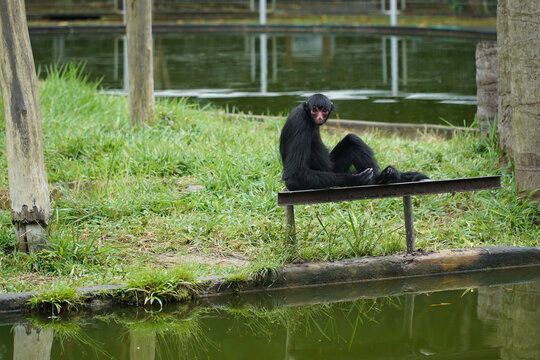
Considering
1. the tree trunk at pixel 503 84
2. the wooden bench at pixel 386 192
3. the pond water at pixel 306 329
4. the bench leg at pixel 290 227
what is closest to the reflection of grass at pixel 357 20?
the tree trunk at pixel 503 84

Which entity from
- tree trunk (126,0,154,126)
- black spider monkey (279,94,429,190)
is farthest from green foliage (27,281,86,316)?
tree trunk (126,0,154,126)

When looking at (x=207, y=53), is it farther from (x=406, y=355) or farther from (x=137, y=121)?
(x=406, y=355)

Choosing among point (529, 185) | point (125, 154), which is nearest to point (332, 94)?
point (125, 154)

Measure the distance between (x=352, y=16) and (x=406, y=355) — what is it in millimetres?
29559

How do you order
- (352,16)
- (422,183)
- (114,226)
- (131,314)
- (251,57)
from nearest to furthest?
(131,314) → (422,183) → (114,226) → (251,57) → (352,16)

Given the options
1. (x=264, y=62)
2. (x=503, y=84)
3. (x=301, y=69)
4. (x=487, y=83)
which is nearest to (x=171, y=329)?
(x=503, y=84)

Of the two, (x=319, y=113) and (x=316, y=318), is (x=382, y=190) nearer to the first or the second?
(x=319, y=113)

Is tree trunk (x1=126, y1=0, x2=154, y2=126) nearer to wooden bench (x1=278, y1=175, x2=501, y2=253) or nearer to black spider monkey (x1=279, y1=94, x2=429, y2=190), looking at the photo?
black spider monkey (x1=279, y1=94, x2=429, y2=190)

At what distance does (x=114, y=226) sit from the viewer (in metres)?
7.85

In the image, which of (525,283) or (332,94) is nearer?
(525,283)

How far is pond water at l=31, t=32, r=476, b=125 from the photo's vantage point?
15695mm

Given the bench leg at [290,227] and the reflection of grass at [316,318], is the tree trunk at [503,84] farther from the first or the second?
the reflection of grass at [316,318]

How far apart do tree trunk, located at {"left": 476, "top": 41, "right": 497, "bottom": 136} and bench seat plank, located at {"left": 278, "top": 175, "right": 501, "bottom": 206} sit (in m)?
2.61

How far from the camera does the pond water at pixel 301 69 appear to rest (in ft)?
51.5
